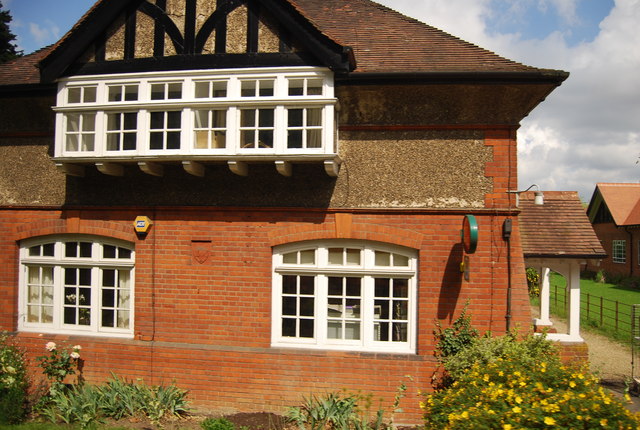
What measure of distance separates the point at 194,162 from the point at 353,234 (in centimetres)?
293

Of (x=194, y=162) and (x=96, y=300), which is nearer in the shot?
(x=194, y=162)

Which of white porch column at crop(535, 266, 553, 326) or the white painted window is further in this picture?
the white painted window

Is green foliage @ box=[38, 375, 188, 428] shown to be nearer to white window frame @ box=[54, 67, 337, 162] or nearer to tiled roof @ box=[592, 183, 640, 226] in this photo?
white window frame @ box=[54, 67, 337, 162]

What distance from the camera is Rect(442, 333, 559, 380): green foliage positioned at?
20.4ft

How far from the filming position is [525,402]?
4.51 m

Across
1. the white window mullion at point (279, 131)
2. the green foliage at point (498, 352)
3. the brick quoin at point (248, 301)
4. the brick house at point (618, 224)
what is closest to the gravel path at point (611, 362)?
the green foliage at point (498, 352)

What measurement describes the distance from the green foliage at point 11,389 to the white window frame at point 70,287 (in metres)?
1.09

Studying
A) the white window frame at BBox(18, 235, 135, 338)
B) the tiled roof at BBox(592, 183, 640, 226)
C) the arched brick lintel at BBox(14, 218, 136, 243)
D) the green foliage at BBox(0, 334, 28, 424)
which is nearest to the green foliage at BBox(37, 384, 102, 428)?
the green foliage at BBox(0, 334, 28, 424)

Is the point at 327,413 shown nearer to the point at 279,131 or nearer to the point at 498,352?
the point at 498,352

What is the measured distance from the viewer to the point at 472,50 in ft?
25.4

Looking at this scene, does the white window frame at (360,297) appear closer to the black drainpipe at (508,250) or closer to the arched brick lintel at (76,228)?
the black drainpipe at (508,250)

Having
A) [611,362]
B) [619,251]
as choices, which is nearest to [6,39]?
[611,362]

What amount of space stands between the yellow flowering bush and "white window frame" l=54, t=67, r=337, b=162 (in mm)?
3840

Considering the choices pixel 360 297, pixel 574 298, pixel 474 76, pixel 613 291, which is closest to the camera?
pixel 474 76
